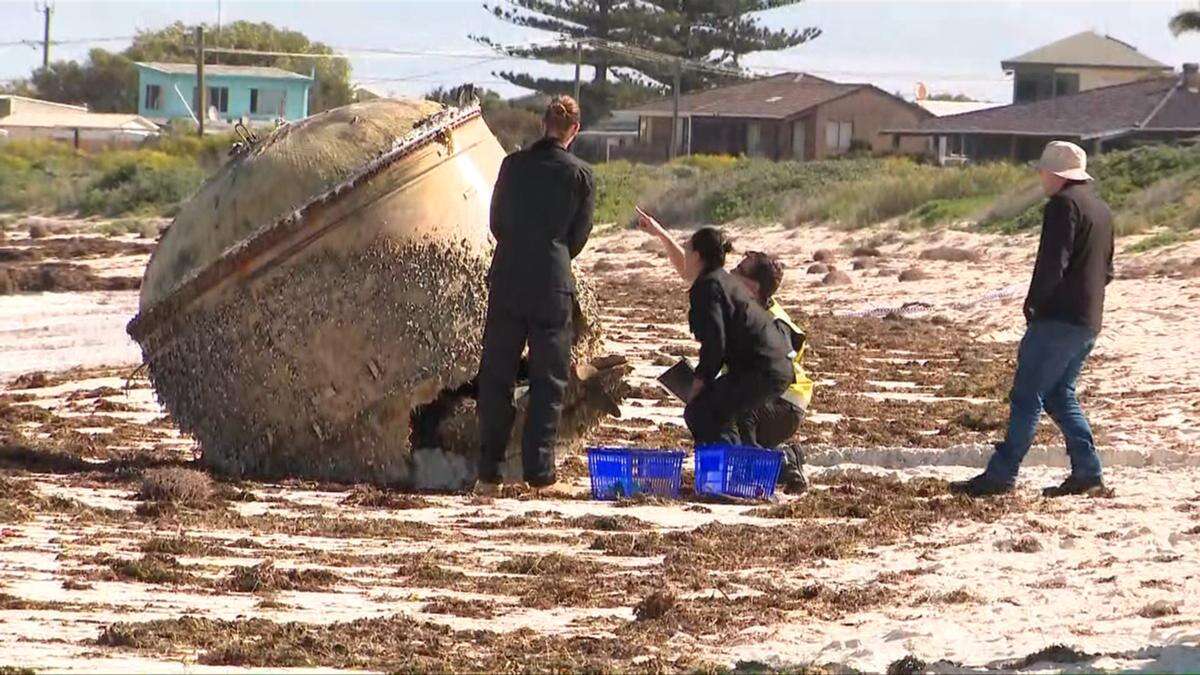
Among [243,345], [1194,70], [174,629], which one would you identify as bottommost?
[174,629]

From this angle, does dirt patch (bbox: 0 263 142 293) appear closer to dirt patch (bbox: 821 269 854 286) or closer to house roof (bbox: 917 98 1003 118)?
dirt patch (bbox: 821 269 854 286)

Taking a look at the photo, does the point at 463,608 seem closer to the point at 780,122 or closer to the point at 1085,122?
the point at 1085,122

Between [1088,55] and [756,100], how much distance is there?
54.2 feet

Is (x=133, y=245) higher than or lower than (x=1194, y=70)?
lower

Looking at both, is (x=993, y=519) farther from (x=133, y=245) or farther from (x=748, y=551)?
(x=133, y=245)

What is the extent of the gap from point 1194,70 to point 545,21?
2341 cm

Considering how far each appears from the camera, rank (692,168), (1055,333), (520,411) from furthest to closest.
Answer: (692,168) < (520,411) < (1055,333)

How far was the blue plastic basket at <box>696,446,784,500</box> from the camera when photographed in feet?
34.7

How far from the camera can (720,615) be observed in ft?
25.2

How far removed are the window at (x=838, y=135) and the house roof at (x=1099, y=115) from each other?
8.28 meters

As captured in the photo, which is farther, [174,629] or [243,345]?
[243,345]

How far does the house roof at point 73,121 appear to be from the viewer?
295ft

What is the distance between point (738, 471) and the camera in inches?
419

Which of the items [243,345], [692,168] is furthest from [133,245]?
[243,345]
